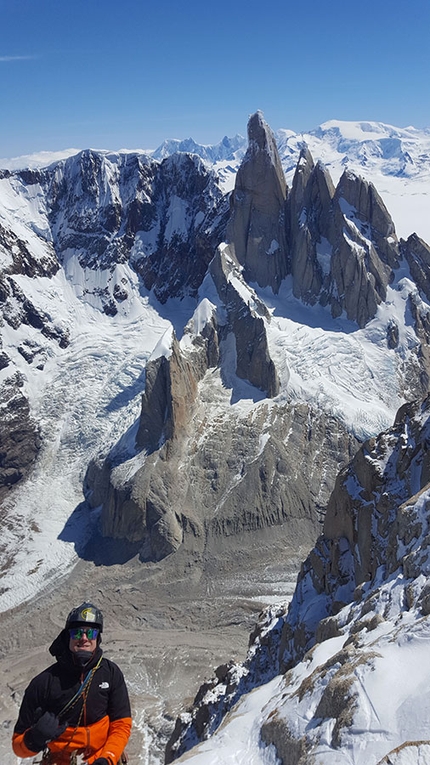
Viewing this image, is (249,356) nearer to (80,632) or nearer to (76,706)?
(80,632)

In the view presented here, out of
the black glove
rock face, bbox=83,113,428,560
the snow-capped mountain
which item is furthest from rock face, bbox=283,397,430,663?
rock face, bbox=83,113,428,560

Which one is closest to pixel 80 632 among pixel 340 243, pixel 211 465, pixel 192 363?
pixel 211 465

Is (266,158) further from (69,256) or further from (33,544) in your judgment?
(33,544)

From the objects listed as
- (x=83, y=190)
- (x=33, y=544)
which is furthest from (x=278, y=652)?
(x=83, y=190)

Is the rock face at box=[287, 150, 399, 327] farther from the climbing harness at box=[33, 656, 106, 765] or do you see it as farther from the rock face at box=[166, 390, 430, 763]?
the climbing harness at box=[33, 656, 106, 765]

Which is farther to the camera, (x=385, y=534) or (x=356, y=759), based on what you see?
(x=385, y=534)

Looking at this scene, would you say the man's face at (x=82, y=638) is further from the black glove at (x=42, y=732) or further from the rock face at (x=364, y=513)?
the rock face at (x=364, y=513)
